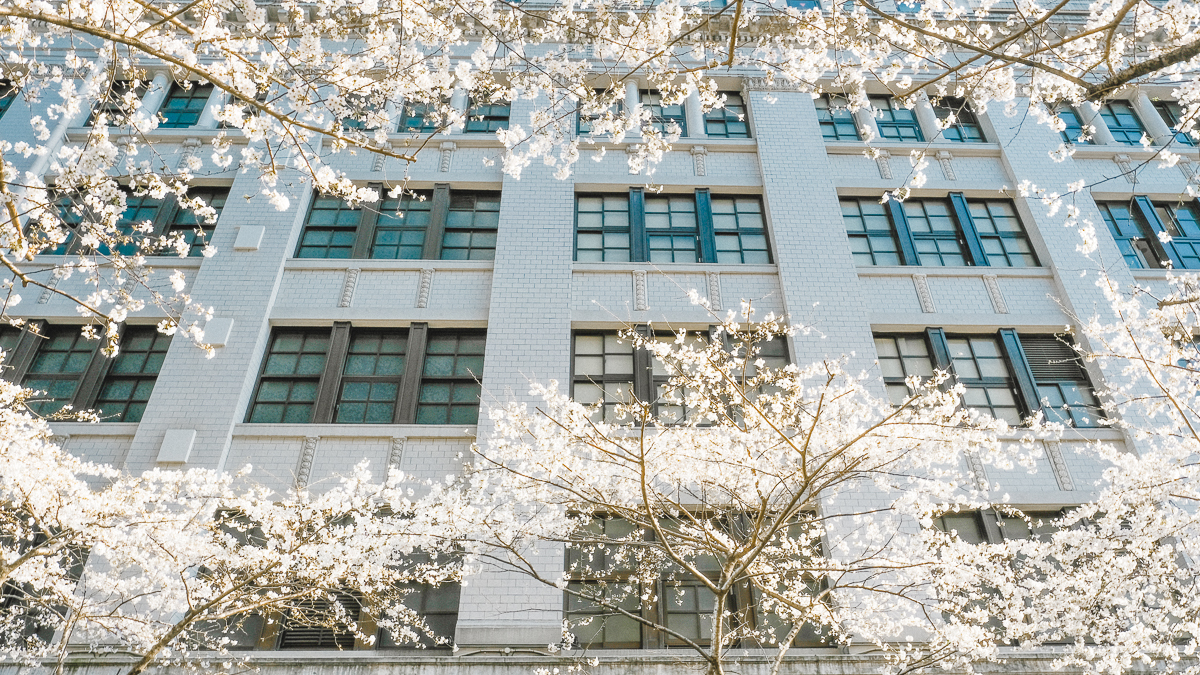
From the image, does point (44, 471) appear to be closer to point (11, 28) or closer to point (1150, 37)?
point (11, 28)

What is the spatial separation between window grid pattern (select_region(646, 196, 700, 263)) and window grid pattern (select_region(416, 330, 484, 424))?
4.35 m

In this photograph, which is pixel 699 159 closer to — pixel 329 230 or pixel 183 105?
pixel 329 230

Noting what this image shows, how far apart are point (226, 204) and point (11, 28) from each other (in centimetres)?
936

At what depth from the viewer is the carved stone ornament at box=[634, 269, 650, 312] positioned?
14320mm

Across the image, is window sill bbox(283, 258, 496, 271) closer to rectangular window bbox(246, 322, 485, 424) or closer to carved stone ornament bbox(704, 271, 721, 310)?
rectangular window bbox(246, 322, 485, 424)

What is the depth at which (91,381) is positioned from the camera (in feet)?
43.8

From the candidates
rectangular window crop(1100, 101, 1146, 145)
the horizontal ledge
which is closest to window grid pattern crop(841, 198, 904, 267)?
rectangular window crop(1100, 101, 1146, 145)

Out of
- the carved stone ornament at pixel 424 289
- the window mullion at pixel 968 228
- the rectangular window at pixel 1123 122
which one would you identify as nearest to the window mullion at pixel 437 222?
the carved stone ornament at pixel 424 289

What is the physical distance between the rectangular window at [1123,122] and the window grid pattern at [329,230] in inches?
723

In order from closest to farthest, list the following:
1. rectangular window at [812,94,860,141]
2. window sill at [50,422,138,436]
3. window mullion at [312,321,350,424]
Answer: window sill at [50,422,138,436] → window mullion at [312,321,350,424] → rectangular window at [812,94,860,141]

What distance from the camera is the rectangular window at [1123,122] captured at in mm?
17766

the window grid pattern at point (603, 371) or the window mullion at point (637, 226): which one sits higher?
the window mullion at point (637, 226)

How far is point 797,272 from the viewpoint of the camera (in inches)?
574

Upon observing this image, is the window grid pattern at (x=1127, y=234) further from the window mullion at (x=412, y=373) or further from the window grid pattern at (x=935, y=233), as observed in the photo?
the window mullion at (x=412, y=373)
